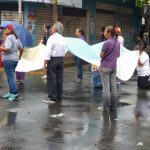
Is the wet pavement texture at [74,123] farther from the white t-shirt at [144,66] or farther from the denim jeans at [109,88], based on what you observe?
the white t-shirt at [144,66]

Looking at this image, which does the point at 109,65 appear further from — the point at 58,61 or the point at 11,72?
the point at 11,72

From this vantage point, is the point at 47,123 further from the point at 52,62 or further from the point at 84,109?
the point at 52,62

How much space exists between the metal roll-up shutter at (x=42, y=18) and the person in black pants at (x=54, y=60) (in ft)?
37.5

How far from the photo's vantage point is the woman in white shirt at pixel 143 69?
13.5m

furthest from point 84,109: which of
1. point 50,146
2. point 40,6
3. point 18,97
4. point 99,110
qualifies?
point 40,6

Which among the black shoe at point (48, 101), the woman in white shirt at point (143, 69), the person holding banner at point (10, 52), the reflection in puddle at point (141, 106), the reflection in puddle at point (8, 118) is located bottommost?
the reflection in puddle at point (141, 106)

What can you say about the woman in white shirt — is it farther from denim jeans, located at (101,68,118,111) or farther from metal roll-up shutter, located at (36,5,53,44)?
metal roll-up shutter, located at (36,5,53,44)

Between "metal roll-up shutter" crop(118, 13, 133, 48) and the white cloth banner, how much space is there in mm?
20510

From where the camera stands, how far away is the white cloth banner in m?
12.1

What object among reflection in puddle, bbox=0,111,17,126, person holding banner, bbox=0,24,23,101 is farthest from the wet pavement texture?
person holding banner, bbox=0,24,23,101

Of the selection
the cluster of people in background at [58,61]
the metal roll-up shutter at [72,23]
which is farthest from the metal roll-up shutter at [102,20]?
the cluster of people in background at [58,61]

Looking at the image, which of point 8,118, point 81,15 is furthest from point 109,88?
point 81,15

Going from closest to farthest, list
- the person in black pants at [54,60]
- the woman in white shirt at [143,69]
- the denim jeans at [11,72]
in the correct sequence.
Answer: the person in black pants at [54,60] < the denim jeans at [11,72] < the woman in white shirt at [143,69]

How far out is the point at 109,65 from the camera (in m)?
9.70
